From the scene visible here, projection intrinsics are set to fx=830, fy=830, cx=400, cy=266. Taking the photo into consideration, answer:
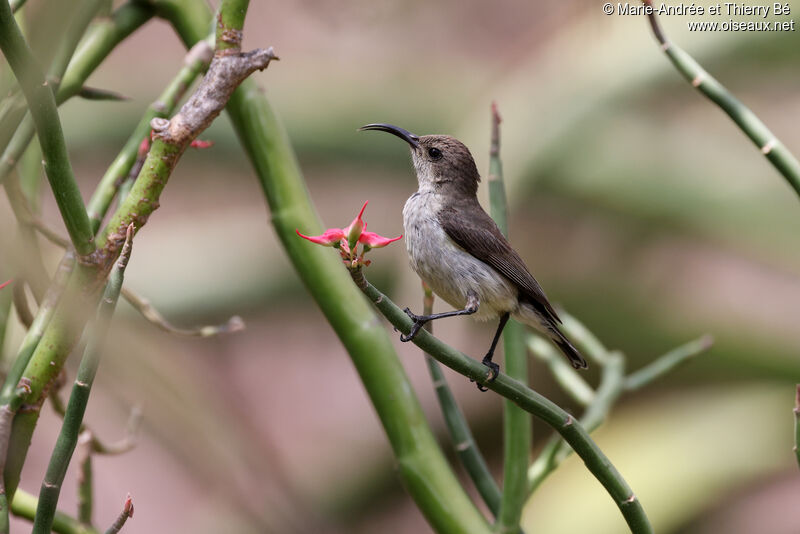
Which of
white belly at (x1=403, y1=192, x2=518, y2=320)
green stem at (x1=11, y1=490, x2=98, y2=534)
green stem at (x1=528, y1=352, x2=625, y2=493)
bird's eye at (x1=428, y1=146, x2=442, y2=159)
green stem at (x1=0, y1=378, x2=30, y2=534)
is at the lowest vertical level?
green stem at (x1=11, y1=490, x2=98, y2=534)

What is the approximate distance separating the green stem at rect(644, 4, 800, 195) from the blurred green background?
3.83 ft

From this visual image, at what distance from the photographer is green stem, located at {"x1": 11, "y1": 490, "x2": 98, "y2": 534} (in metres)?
1.20

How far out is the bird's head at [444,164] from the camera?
6.24 ft

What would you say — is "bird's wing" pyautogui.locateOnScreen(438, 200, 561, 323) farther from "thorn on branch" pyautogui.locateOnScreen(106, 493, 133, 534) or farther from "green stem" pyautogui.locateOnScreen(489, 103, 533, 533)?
"thorn on branch" pyautogui.locateOnScreen(106, 493, 133, 534)

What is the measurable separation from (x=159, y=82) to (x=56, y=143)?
2.63 meters

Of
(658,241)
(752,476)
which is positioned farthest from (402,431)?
(658,241)

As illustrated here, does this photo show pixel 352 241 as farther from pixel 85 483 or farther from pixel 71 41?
pixel 85 483

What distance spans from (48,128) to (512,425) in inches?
31.3

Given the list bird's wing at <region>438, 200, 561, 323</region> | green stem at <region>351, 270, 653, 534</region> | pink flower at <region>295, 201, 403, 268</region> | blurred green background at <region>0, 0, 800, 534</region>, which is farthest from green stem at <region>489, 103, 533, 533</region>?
blurred green background at <region>0, 0, 800, 534</region>

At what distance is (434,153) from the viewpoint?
6.40 ft

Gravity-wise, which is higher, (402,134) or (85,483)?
(402,134)

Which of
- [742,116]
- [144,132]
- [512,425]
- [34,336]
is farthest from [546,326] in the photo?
[34,336]

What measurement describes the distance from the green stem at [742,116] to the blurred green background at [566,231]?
1.17m

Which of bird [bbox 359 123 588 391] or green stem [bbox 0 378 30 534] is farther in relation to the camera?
bird [bbox 359 123 588 391]
